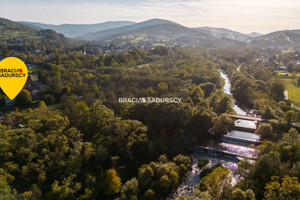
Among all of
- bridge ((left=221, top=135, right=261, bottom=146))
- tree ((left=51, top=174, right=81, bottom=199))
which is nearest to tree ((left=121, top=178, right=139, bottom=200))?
tree ((left=51, top=174, right=81, bottom=199))

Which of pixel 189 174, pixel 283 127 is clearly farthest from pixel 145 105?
pixel 283 127

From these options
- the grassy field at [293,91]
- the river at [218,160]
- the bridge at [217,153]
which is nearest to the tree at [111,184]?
the river at [218,160]

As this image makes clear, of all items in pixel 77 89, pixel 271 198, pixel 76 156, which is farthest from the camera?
pixel 77 89

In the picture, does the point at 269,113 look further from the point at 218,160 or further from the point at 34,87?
the point at 34,87

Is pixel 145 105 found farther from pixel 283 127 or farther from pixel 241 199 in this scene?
pixel 283 127

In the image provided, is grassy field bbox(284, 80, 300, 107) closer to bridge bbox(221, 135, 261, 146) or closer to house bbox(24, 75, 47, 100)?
bridge bbox(221, 135, 261, 146)

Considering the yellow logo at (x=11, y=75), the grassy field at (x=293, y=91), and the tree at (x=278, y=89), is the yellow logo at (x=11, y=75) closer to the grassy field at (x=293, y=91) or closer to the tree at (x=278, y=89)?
the grassy field at (x=293, y=91)

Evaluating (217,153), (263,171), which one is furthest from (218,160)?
(263,171)
